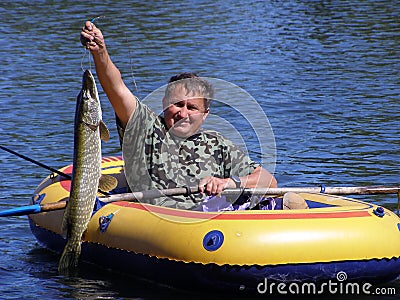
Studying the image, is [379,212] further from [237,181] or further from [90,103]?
[90,103]

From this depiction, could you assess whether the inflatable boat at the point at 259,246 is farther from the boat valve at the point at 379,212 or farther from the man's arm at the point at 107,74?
the man's arm at the point at 107,74

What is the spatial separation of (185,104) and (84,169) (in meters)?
0.97

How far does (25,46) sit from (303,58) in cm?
605

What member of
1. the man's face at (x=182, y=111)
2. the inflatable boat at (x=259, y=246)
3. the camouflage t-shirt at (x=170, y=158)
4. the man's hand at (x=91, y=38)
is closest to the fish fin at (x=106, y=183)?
the camouflage t-shirt at (x=170, y=158)

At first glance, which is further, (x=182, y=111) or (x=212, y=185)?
(x=182, y=111)

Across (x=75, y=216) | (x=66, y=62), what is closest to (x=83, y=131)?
(x=75, y=216)

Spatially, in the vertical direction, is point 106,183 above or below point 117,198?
above

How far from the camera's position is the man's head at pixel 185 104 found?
7609 mm

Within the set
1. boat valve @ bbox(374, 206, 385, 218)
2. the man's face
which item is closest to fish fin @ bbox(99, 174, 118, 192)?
the man's face

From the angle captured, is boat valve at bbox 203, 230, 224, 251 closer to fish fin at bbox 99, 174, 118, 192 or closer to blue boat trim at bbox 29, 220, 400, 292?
blue boat trim at bbox 29, 220, 400, 292

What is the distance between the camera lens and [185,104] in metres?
7.60

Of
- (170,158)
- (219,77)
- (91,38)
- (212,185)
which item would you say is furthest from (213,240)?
(219,77)

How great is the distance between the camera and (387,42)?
20641 millimetres

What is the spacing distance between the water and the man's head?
128 centimetres
